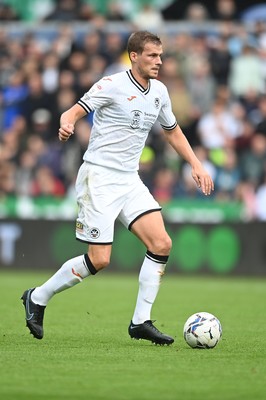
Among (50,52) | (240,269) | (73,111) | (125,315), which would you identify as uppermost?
(73,111)

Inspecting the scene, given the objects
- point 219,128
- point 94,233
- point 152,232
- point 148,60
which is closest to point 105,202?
point 94,233

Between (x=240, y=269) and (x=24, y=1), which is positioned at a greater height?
(x=24, y=1)

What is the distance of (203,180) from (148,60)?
110 cm

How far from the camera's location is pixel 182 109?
59.1ft

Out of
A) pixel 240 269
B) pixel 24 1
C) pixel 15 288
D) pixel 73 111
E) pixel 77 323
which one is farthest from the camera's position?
pixel 24 1

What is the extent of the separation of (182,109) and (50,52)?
3.11 m

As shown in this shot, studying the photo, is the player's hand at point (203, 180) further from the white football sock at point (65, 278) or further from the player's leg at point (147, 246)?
the white football sock at point (65, 278)

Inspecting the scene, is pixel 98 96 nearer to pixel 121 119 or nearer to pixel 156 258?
pixel 121 119

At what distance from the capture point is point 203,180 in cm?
856

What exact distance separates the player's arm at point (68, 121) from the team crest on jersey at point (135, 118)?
0.51m

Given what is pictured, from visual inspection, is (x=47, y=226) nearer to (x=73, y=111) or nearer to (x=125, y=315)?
(x=125, y=315)

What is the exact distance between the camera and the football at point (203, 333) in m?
8.08

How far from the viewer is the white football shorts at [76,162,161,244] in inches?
330

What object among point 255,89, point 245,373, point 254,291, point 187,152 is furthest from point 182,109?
point 245,373
